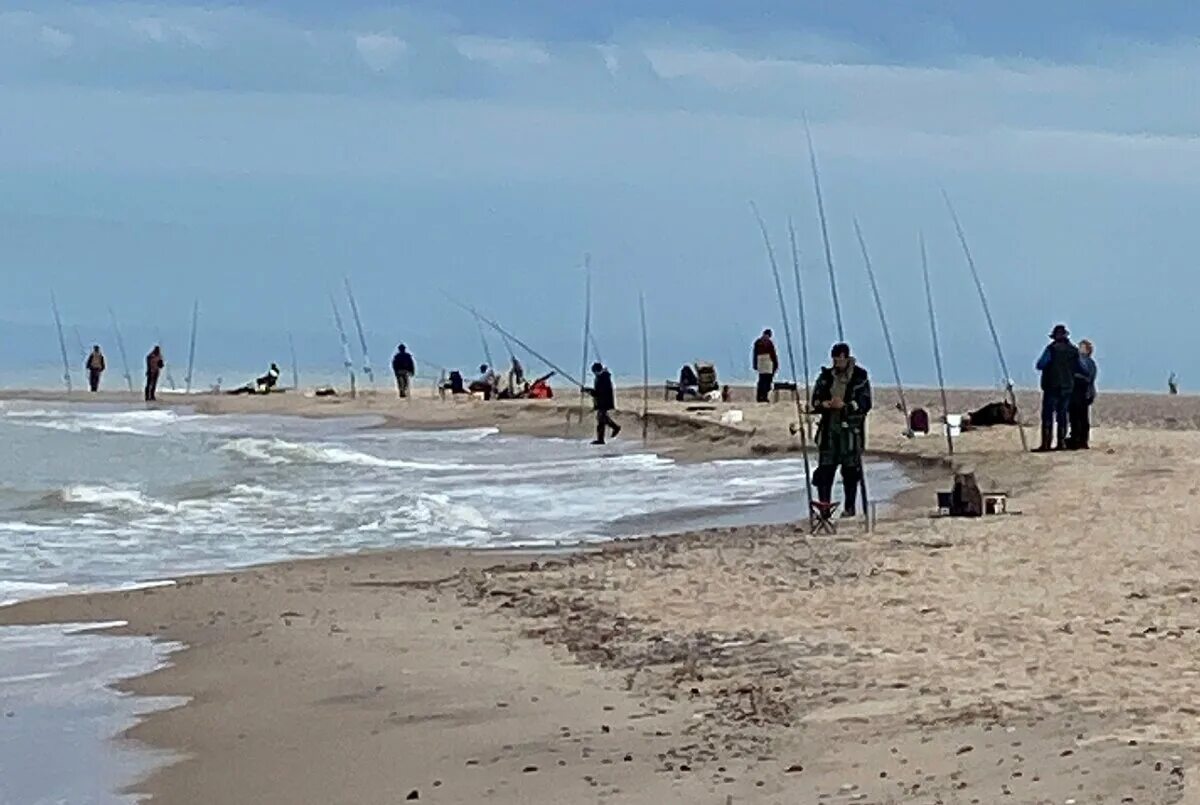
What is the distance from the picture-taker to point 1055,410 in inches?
884

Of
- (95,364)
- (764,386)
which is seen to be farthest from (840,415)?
(95,364)

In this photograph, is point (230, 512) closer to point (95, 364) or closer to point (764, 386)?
point (764, 386)

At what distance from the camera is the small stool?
15.9m

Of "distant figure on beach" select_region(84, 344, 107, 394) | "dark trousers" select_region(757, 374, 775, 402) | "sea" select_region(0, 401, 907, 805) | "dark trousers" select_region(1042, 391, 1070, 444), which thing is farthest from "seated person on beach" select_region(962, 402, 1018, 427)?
"distant figure on beach" select_region(84, 344, 107, 394)

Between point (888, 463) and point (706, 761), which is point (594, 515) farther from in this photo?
point (706, 761)

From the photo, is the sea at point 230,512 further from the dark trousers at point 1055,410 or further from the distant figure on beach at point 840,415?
the distant figure on beach at point 840,415

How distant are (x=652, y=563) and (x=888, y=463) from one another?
1019 centimetres

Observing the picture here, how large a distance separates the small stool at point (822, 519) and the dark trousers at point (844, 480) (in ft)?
0.49

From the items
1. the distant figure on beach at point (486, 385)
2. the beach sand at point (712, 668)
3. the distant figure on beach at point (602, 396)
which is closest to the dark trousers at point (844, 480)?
the beach sand at point (712, 668)

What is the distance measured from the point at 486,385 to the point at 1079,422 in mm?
21758

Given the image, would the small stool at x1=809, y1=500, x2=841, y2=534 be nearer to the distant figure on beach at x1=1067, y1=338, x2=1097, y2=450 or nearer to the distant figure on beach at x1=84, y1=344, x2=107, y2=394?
the distant figure on beach at x1=1067, y1=338, x2=1097, y2=450

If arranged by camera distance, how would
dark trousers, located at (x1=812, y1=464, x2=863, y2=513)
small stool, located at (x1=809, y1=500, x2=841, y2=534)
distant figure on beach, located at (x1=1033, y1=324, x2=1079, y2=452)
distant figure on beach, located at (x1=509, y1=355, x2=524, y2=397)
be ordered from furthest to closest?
distant figure on beach, located at (x1=509, y1=355, x2=524, y2=397) → distant figure on beach, located at (x1=1033, y1=324, x2=1079, y2=452) → dark trousers, located at (x1=812, y1=464, x2=863, y2=513) → small stool, located at (x1=809, y1=500, x2=841, y2=534)

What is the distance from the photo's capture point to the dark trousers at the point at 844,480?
16359 millimetres

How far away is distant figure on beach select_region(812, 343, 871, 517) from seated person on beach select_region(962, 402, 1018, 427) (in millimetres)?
10891
